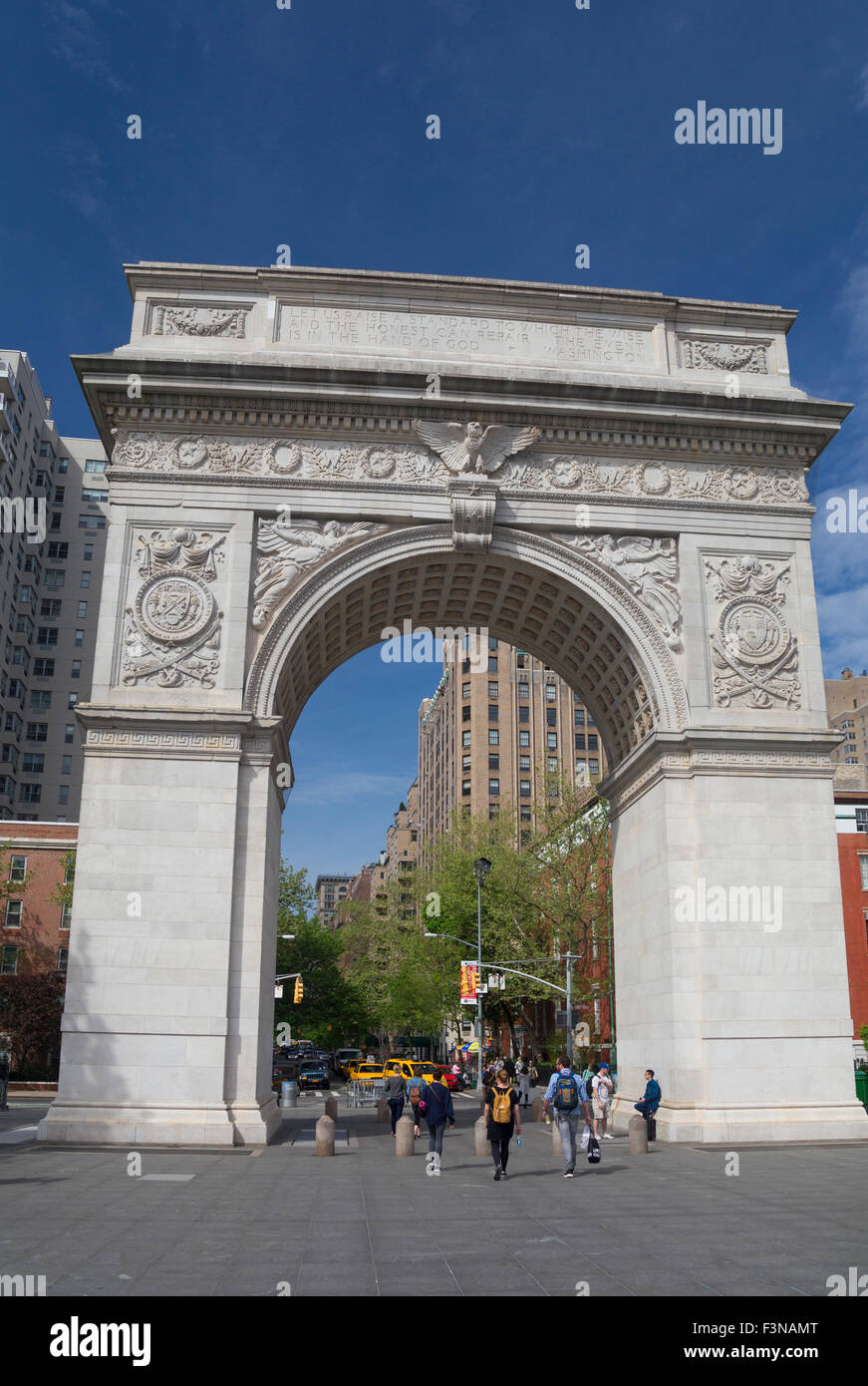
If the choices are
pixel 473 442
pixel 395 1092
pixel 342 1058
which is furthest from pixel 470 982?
pixel 342 1058

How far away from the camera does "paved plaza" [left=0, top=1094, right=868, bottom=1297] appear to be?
10.2 m

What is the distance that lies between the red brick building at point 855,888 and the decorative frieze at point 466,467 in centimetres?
2887

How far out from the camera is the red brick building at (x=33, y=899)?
189 ft

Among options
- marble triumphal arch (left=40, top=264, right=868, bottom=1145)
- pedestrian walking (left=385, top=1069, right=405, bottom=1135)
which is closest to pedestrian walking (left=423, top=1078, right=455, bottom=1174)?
marble triumphal arch (left=40, top=264, right=868, bottom=1145)

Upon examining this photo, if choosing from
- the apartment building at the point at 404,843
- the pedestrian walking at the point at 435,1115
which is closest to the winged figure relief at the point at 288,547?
the pedestrian walking at the point at 435,1115

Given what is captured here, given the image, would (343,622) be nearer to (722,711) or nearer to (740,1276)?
(722,711)

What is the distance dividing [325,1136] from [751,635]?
49.3ft

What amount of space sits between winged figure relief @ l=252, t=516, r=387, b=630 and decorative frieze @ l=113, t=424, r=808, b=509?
→ 3.75 ft

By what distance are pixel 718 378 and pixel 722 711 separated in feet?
29.6

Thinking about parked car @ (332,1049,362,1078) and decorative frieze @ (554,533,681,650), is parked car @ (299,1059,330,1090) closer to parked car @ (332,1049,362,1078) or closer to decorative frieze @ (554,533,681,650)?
parked car @ (332,1049,362,1078)

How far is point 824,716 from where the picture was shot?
88.6ft

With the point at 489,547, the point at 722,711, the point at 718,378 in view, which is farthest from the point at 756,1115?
the point at 718,378

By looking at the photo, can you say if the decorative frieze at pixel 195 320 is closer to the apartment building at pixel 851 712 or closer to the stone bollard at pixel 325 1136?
the stone bollard at pixel 325 1136

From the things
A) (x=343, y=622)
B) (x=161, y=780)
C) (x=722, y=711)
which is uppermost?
(x=343, y=622)
